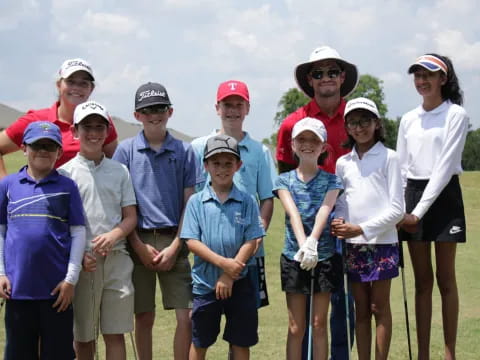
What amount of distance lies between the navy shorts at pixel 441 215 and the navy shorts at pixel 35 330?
8.79 ft

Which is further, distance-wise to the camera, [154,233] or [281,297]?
[281,297]

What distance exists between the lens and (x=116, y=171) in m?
4.49

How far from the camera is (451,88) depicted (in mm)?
5105

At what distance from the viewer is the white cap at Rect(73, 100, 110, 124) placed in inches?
173

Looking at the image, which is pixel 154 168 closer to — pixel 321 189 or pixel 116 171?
pixel 116 171

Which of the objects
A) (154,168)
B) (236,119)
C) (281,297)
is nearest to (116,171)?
(154,168)

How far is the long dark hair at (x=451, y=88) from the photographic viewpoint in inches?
200

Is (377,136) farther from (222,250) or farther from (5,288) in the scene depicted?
(5,288)

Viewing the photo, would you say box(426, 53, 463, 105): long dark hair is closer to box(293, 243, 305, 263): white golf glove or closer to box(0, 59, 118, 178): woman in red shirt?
box(293, 243, 305, 263): white golf glove

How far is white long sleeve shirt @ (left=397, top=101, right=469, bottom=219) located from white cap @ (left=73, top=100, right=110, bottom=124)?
7.55ft

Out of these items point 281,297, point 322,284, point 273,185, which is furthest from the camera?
point 281,297

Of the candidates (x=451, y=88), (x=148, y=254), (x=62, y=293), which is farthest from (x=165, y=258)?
(x=451, y=88)

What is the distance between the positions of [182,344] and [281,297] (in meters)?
4.67

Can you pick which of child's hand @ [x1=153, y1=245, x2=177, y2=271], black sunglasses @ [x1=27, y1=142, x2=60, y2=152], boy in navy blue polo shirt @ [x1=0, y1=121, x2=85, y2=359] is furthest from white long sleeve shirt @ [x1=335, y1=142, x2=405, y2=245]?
black sunglasses @ [x1=27, y1=142, x2=60, y2=152]
